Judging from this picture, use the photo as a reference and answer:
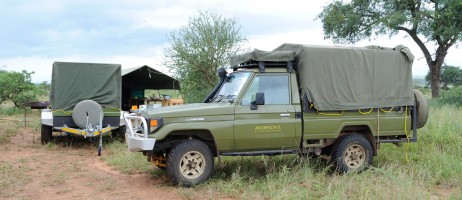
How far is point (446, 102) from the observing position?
65.0 ft

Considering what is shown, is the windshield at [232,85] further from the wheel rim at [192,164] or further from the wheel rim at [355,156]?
the wheel rim at [355,156]

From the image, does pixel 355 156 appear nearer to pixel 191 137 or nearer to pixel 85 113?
pixel 191 137

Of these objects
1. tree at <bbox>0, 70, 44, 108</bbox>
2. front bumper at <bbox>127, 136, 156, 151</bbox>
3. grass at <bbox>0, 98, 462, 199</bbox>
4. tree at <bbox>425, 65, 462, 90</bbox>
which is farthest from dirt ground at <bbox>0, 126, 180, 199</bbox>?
tree at <bbox>425, 65, 462, 90</bbox>

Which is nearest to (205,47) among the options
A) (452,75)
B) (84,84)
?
(84,84)

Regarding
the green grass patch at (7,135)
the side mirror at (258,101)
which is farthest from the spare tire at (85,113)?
the side mirror at (258,101)

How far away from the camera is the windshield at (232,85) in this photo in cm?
713

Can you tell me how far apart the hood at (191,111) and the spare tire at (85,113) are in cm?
456

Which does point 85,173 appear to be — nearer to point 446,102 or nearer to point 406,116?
point 406,116

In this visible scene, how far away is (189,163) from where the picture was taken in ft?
22.1

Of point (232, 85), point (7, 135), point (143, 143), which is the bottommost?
point (7, 135)

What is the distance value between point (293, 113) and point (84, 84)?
22.4 ft

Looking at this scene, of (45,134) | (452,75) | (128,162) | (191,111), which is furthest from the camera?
(452,75)

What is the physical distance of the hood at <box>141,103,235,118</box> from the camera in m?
6.58

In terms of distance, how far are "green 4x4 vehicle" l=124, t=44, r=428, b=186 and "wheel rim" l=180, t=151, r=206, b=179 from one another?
0.6 inches
